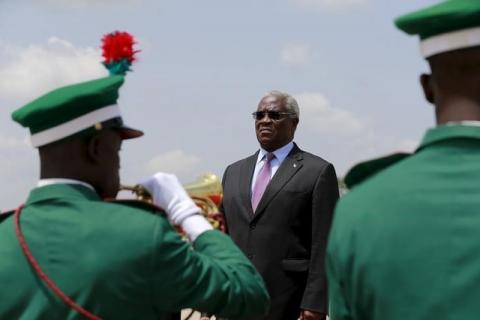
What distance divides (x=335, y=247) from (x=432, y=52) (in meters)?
0.58

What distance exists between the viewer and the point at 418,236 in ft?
7.58

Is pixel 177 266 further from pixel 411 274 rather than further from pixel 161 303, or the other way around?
pixel 411 274

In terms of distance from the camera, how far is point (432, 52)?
2.53m

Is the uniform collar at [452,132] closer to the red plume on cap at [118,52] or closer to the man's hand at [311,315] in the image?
the red plume on cap at [118,52]

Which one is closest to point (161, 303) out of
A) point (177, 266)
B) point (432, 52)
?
point (177, 266)

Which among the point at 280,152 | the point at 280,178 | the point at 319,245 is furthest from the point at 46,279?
the point at 280,152

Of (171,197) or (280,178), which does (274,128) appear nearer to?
(280,178)

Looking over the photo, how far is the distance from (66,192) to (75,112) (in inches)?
10.8

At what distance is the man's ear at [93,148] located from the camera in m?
3.14

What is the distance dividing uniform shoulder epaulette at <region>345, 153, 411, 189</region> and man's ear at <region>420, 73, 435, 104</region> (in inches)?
6.4

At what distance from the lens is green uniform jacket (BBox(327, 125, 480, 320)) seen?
229 centimetres

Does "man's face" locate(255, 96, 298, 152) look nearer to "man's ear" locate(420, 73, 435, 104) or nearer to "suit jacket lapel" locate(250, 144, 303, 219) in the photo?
"suit jacket lapel" locate(250, 144, 303, 219)

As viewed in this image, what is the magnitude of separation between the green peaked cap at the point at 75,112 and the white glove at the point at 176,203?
0.19 metres

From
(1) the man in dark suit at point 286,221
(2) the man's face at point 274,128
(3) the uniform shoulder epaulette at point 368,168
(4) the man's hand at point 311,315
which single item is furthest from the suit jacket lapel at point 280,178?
(3) the uniform shoulder epaulette at point 368,168
